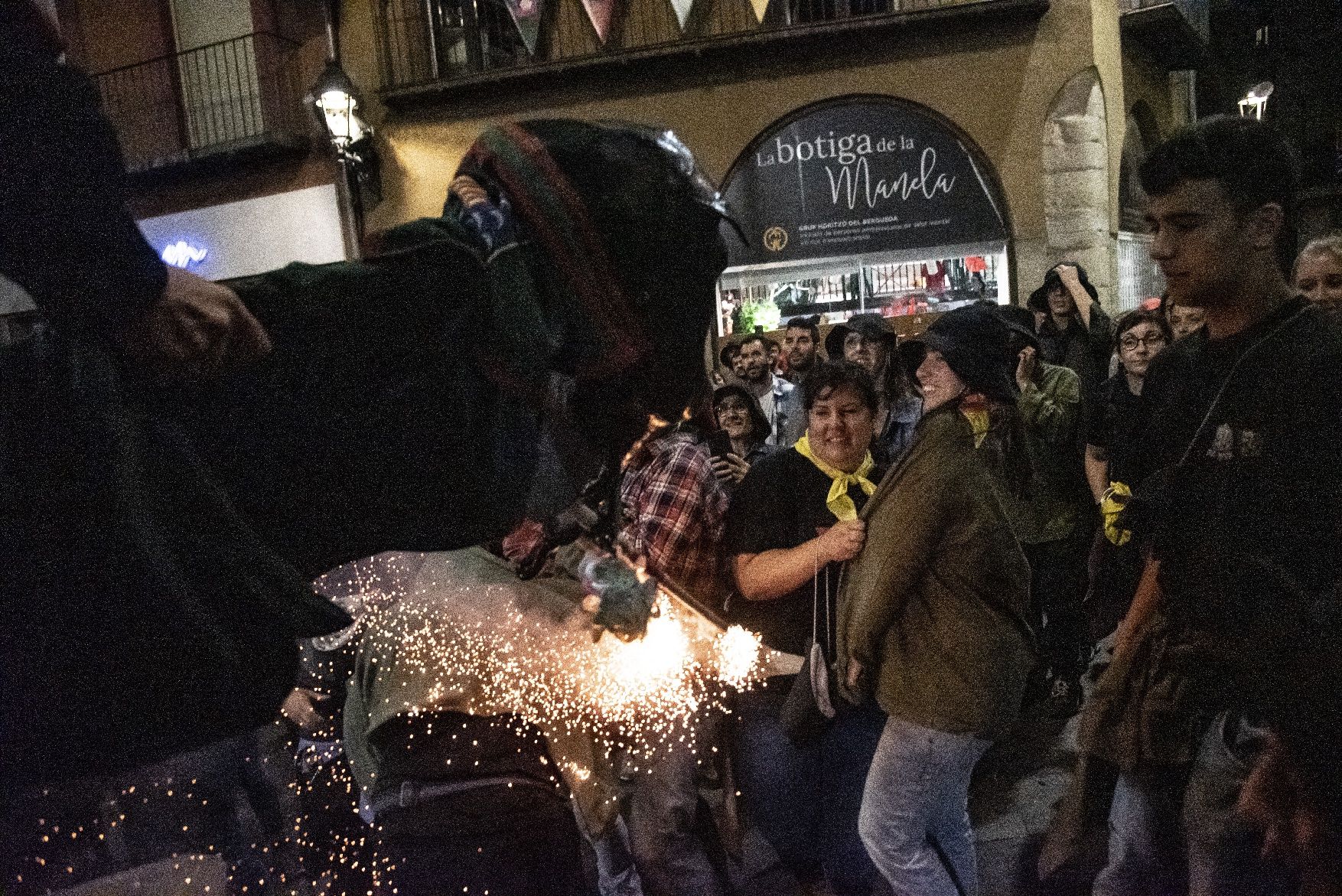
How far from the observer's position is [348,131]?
13008 millimetres

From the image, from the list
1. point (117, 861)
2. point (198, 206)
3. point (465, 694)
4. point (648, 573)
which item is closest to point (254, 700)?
point (465, 694)

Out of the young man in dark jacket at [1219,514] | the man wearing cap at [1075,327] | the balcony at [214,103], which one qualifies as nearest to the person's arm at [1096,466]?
the man wearing cap at [1075,327]

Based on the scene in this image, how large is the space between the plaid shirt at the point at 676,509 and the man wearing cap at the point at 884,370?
155 cm

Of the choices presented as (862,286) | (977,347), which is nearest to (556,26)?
(862,286)

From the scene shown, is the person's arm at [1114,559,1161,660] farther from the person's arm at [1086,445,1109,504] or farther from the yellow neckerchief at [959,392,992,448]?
the person's arm at [1086,445,1109,504]

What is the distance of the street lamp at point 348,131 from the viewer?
1272 cm

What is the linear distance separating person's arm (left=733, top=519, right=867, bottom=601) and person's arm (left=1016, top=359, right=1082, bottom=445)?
2218 mm

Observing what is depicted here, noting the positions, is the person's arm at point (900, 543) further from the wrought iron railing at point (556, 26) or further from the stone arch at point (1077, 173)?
the wrought iron railing at point (556, 26)

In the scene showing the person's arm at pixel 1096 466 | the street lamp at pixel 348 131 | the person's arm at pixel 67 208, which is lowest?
the person's arm at pixel 1096 466

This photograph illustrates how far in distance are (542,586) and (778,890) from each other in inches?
80.5

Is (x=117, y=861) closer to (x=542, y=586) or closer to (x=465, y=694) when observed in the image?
(x=465, y=694)

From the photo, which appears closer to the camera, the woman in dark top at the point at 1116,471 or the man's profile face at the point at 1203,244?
the man's profile face at the point at 1203,244

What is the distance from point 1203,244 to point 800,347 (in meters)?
4.75

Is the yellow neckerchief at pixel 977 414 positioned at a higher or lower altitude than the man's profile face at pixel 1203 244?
lower
